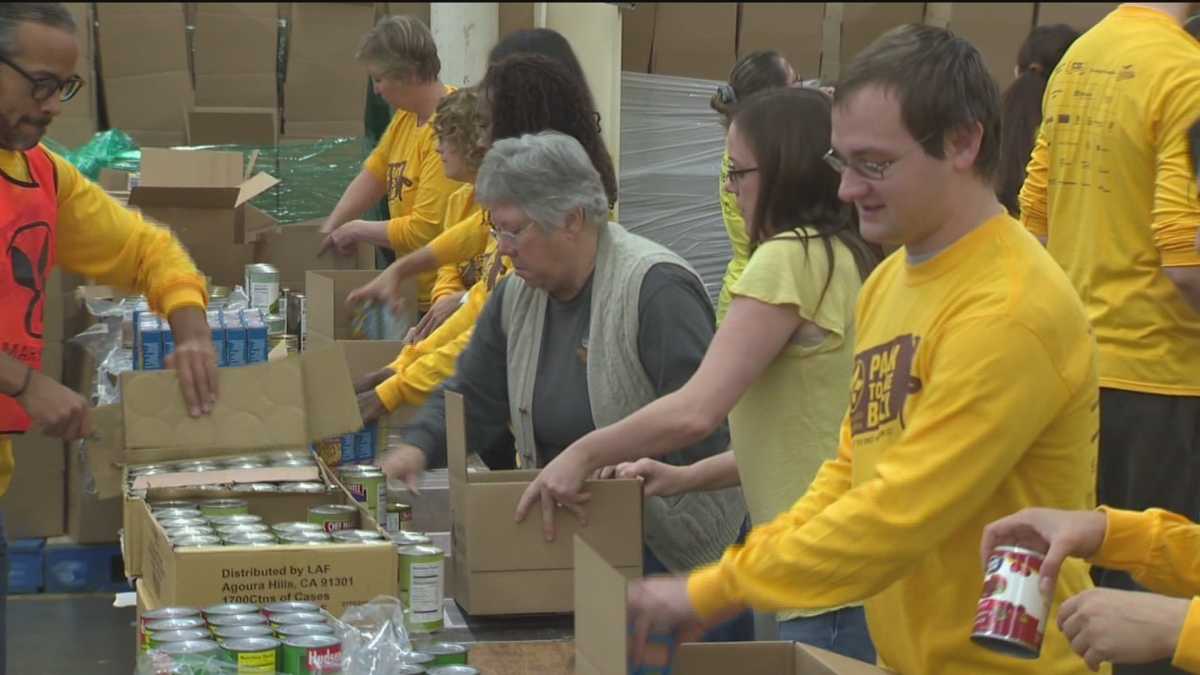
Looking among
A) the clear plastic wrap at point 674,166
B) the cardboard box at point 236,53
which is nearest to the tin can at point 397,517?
the clear plastic wrap at point 674,166

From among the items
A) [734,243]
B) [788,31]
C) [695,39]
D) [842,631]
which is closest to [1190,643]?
[842,631]

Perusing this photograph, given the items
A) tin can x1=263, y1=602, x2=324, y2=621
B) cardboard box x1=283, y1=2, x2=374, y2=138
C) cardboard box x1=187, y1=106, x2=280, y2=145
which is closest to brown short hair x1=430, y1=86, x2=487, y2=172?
tin can x1=263, y1=602, x2=324, y2=621

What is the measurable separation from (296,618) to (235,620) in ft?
0.28

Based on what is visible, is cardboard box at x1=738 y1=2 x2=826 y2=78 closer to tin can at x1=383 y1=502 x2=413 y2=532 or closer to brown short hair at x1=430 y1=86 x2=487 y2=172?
brown short hair at x1=430 y1=86 x2=487 y2=172

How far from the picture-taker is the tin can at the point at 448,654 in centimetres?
227

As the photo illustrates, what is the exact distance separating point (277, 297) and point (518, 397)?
211 centimetres

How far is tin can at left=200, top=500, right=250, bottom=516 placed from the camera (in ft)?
9.58

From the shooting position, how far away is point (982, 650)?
192 cm

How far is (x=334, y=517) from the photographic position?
287 cm

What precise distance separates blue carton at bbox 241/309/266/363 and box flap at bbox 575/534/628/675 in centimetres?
207

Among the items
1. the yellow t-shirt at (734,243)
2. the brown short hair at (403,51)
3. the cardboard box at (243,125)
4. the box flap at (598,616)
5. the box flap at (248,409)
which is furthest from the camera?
the cardboard box at (243,125)

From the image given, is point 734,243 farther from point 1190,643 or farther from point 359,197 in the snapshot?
point 1190,643

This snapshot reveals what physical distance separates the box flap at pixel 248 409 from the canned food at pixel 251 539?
475 mm

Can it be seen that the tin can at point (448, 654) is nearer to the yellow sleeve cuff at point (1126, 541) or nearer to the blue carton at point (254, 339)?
the yellow sleeve cuff at point (1126, 541)
